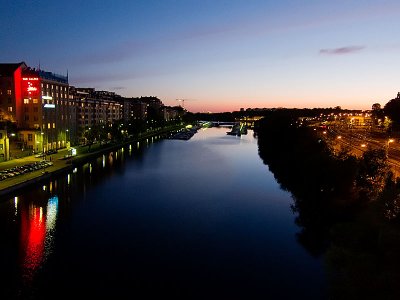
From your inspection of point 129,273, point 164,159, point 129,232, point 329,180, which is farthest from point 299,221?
point 164,159

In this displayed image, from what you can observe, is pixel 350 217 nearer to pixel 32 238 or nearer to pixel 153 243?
pixel 153 243

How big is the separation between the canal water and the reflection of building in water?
3cm

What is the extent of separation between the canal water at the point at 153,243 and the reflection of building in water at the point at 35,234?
3 centimetres

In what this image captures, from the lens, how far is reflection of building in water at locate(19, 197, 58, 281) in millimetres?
11077

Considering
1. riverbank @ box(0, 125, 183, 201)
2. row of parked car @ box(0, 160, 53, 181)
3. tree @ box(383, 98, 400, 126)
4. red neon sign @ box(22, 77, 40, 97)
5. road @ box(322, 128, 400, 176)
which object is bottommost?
riverbank @ box(0, 125, 183, 201)

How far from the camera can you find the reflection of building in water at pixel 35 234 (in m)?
11.1

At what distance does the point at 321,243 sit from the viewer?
13180 mm

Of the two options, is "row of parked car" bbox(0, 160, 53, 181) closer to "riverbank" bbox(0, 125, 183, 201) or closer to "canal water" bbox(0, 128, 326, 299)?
"riverbank" bbox(0, 125, 183, 201)

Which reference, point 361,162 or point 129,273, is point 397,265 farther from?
point 361,162

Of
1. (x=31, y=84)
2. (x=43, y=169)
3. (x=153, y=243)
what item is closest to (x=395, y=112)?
(x=31, y=84)

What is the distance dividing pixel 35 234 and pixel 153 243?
4.15 m

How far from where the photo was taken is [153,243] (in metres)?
12.9

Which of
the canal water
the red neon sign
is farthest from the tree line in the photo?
the red neon sign

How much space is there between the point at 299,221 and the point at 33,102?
80.8 ft
